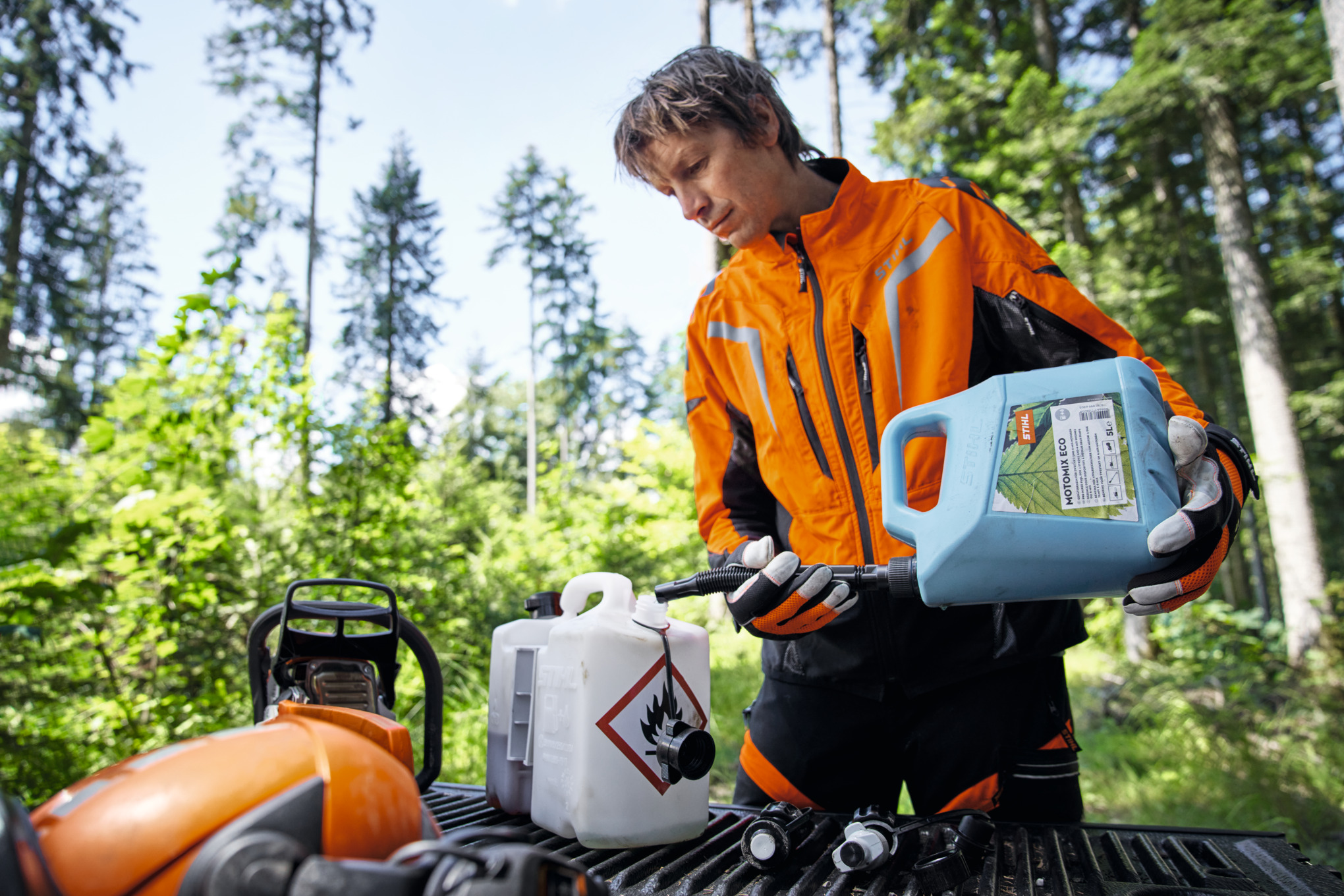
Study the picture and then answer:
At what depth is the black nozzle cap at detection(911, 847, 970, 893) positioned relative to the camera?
2.92 ft

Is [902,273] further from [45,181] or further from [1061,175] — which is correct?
[45,181]

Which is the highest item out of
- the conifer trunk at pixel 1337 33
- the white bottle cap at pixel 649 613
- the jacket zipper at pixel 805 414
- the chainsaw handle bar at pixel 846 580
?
the conifer trunk at pixel 1337 33

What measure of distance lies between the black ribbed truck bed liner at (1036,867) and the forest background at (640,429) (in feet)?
9.31

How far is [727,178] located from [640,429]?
5955 millimetres

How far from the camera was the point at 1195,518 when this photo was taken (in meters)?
0.94

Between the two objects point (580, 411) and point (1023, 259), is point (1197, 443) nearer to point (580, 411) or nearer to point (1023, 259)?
point (1023, 259)

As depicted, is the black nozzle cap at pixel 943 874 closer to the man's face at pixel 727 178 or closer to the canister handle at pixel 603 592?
the canister handle at pixel 603 592

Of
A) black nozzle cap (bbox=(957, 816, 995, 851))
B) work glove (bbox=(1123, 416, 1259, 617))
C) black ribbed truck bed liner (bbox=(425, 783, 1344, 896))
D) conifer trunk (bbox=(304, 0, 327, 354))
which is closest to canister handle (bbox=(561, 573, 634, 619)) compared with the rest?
black ribbed truck bed liner (bbox=(425, 783, 1344, 896))

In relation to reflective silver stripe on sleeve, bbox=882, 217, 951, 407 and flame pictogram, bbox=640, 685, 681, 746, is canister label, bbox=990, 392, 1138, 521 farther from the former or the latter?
flame pictogram, bbox=640, 685, 681, 746

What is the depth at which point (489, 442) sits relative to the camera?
29.2m

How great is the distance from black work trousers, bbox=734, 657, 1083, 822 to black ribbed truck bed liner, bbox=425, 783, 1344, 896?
0.15 metres

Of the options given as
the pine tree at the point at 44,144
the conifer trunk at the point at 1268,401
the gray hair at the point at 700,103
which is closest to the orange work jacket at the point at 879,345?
the gray hair at the point at 700,103

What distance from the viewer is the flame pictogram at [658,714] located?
3.82 feet

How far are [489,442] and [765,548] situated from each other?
1138 inches
